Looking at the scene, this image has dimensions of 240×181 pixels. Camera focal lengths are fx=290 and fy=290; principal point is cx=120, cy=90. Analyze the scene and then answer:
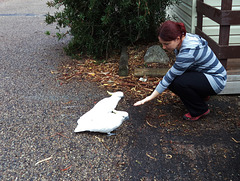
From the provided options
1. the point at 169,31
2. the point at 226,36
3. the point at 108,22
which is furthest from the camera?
the point at 108,22

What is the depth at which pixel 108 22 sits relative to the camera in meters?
5.12

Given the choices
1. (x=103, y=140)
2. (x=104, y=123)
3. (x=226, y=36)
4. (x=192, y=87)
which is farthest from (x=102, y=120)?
(x=226, y=36)

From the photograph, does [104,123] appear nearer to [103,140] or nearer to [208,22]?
[103,140]

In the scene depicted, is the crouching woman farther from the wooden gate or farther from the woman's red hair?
the wooden gate

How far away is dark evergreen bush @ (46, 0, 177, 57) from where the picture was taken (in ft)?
16.4

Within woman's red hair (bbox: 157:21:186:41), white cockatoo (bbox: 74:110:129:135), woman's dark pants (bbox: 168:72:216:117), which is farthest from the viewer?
woman's dark pants (bbox: 168:72:216:117)

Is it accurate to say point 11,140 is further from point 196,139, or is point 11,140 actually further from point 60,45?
point 60,45

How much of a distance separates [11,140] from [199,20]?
11.2 feet

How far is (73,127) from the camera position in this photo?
321 centimetres

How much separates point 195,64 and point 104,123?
1.16 m

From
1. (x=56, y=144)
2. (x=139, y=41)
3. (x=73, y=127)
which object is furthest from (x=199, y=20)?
(x=56, y=144)

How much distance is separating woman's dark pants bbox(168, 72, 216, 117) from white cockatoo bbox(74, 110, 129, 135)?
67cm

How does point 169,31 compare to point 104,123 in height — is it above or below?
above

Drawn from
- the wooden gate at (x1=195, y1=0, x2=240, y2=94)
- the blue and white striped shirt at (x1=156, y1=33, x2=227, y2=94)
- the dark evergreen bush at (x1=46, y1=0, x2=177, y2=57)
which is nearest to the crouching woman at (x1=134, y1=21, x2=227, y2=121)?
the blue and white striped shirt at (x1=156, y1=33, x2=227, y2=94)
